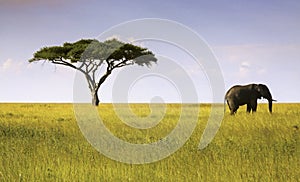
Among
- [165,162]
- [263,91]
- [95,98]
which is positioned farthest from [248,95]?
[165,162]

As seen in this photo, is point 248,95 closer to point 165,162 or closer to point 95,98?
point 95,98

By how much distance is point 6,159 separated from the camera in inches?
340

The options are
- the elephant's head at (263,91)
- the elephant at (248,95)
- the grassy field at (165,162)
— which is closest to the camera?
the grassy field at (165,162)

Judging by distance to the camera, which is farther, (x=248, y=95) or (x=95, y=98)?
(x=95, y=98)

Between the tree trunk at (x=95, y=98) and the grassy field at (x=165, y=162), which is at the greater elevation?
the tree trunk at (x=95, y=98)

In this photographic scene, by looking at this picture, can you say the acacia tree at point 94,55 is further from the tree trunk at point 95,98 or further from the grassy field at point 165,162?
the grassy field at point 165,162

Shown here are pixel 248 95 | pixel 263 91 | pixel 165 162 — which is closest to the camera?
pixel 165 162

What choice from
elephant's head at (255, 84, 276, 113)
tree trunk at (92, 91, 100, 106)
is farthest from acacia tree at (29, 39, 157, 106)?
elephant's head at (255, 84, 276, 113)

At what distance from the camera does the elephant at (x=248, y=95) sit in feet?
89.5

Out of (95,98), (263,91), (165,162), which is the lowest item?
(165,162)

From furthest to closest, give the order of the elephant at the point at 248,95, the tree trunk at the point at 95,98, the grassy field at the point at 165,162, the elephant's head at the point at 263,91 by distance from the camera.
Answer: the tree trunk at the point at 95,98 → the elephant's head at the point at 263,91 → the elephant at the point at 248,95 → the grassy field at the point at 165,162

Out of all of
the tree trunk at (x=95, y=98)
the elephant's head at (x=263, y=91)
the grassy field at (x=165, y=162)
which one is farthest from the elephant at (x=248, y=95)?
the tree trunk at (x=95, y=98)

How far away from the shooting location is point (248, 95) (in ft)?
89.9

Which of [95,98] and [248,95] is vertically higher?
[95,98]
